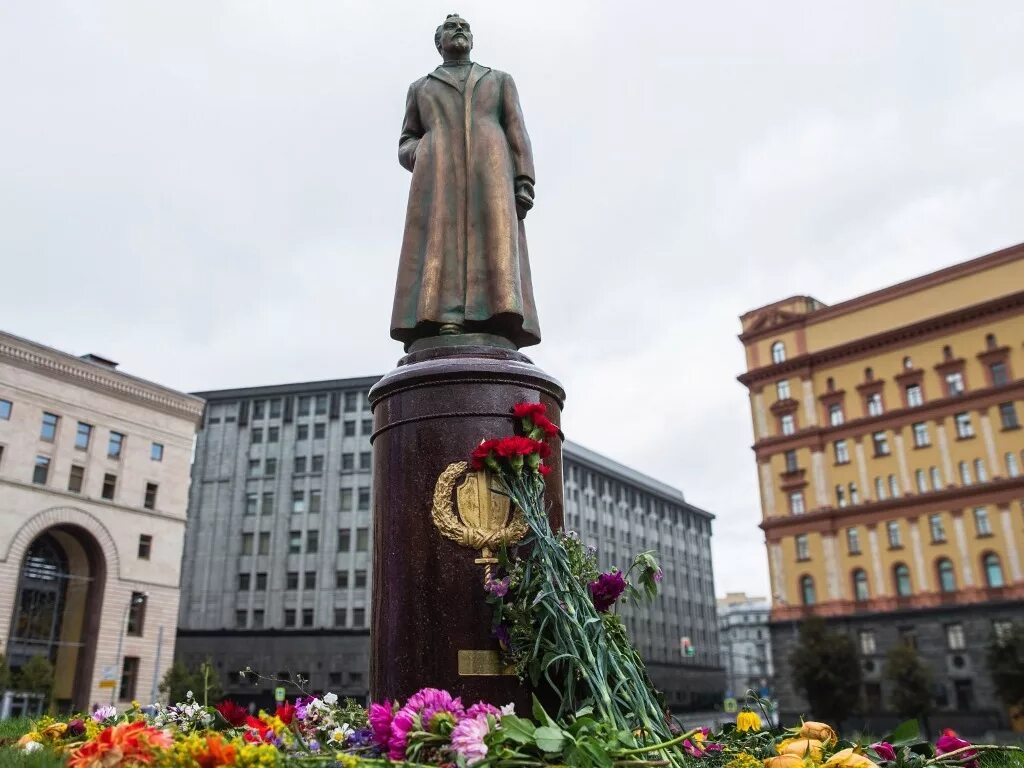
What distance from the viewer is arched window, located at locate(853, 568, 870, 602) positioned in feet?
188

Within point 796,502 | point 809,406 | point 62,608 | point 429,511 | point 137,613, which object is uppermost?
point 809,406

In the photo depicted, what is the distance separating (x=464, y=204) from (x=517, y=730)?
4698 mm

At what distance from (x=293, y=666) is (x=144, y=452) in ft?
63.0

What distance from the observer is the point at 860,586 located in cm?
5759

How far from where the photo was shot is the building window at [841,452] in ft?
198

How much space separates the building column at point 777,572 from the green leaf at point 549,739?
60289mm

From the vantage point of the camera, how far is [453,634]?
214 inches

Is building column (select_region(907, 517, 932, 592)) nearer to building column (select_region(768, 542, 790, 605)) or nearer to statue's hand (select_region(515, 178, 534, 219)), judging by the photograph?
building column (select_region(768, 542, 790, 605))

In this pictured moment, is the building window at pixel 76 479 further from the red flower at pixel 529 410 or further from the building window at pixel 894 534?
the red flower at pixel 529 410

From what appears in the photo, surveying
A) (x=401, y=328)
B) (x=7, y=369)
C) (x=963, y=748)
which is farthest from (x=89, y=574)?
(x=963, y=748)

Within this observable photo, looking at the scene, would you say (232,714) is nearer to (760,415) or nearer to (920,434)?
(920,434)

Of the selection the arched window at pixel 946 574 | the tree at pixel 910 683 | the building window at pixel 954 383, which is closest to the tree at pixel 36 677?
the tree at pixel 910 683

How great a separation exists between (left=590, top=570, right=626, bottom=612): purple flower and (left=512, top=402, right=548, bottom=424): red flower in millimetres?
1160

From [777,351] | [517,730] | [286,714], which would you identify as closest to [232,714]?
[286,714]
